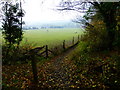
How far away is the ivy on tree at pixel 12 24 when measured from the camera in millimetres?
12127

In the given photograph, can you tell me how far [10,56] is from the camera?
9906 millimetres

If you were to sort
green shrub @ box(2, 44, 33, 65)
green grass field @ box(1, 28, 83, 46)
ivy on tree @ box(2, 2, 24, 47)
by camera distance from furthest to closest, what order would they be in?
green grass field @ box(1, 28, 83, 46), ivy on tree @ box(2, 2, 24, 47), green shrub @ box(2, 44, 33, 65)

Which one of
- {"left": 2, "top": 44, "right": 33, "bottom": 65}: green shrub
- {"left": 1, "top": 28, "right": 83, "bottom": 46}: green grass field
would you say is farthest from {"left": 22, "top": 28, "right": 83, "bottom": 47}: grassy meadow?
{"left": 2, "top": 44, "right": 33, "bottom": 65}: green shrub

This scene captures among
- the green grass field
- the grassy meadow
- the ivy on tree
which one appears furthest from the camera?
the green grass field

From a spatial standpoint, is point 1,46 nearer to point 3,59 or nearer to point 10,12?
point 3,59

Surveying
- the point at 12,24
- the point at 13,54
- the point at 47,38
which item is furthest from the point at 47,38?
the point at 13,54

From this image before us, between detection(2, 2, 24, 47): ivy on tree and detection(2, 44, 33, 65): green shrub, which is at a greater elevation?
detection(2, 2, 24, 47): ivy on tree

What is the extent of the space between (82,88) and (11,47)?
7028 millimetres

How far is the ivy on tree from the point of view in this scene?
1213cm

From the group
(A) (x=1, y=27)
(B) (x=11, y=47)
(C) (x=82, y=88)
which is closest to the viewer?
(C) (x=82, y=88)

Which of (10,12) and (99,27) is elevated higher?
(10,12)

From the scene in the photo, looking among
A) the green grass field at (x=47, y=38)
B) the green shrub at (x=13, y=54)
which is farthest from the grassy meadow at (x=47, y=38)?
the green shrub at (x=13, y=54)

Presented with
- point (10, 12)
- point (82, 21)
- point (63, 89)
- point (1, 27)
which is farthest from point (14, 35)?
point (63, 89)

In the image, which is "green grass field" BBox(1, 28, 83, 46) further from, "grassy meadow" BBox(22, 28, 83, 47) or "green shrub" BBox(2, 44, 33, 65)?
"green shrub" BBox(2, 44, 33, 65)
